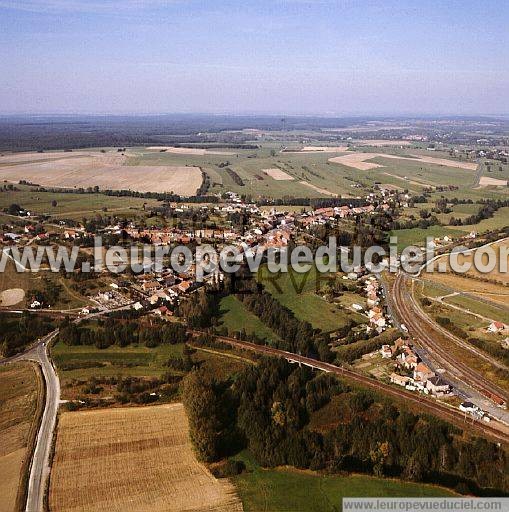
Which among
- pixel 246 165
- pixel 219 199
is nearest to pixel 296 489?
pixel 219 199

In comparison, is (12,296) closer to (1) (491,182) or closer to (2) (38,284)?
(2) (38,284)

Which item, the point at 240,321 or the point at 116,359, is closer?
the point at 116,359

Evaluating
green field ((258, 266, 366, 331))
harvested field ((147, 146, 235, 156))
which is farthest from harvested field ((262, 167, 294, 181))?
green field ((258, 266, 366, 331))

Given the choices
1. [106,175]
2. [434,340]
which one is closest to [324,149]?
[106,175]

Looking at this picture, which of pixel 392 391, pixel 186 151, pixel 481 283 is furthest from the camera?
pixel 186 151

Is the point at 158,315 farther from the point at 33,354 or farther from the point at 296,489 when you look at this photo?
the point at 296,489

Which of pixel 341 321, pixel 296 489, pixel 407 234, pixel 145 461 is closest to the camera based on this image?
pixel 296 489
